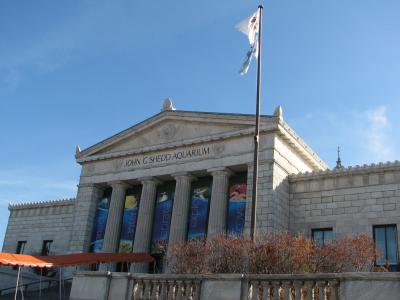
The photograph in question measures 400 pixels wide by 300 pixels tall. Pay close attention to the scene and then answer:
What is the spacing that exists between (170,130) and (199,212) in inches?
243

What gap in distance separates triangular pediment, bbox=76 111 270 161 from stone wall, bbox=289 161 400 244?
15.9ft

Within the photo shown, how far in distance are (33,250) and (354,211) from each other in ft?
86.0

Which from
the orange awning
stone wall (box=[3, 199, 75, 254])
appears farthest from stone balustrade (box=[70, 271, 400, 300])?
stone wall (box=[3, 199, 75, 254])

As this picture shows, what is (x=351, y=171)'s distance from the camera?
2756 centimetres

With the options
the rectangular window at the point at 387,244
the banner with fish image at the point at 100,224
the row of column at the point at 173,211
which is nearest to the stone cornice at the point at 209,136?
the row of column at the point at 173,211

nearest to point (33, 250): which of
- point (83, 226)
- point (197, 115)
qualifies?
point (83, 226)

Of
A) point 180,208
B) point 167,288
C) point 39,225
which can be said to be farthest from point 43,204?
point 167,288

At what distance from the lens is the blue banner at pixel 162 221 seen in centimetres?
3216

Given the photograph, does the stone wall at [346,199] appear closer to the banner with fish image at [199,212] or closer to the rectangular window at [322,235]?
the rectangular window at [322,235]

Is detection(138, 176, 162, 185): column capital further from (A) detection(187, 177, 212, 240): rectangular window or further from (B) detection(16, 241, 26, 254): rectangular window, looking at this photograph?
(B) detection(16, 241, 26, 254): rectangular window

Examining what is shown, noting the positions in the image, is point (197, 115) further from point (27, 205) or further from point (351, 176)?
point (27, 205)

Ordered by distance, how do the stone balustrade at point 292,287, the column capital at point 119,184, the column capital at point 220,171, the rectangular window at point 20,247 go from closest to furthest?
1. the stone balustrade at point 292,287
2. the column capital at point 220,171
3. the column capital at point 119,184
4. the rectangular window at point 20,247

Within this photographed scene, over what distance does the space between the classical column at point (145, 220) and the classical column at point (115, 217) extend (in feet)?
6.32

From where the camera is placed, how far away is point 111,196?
1387 inches
